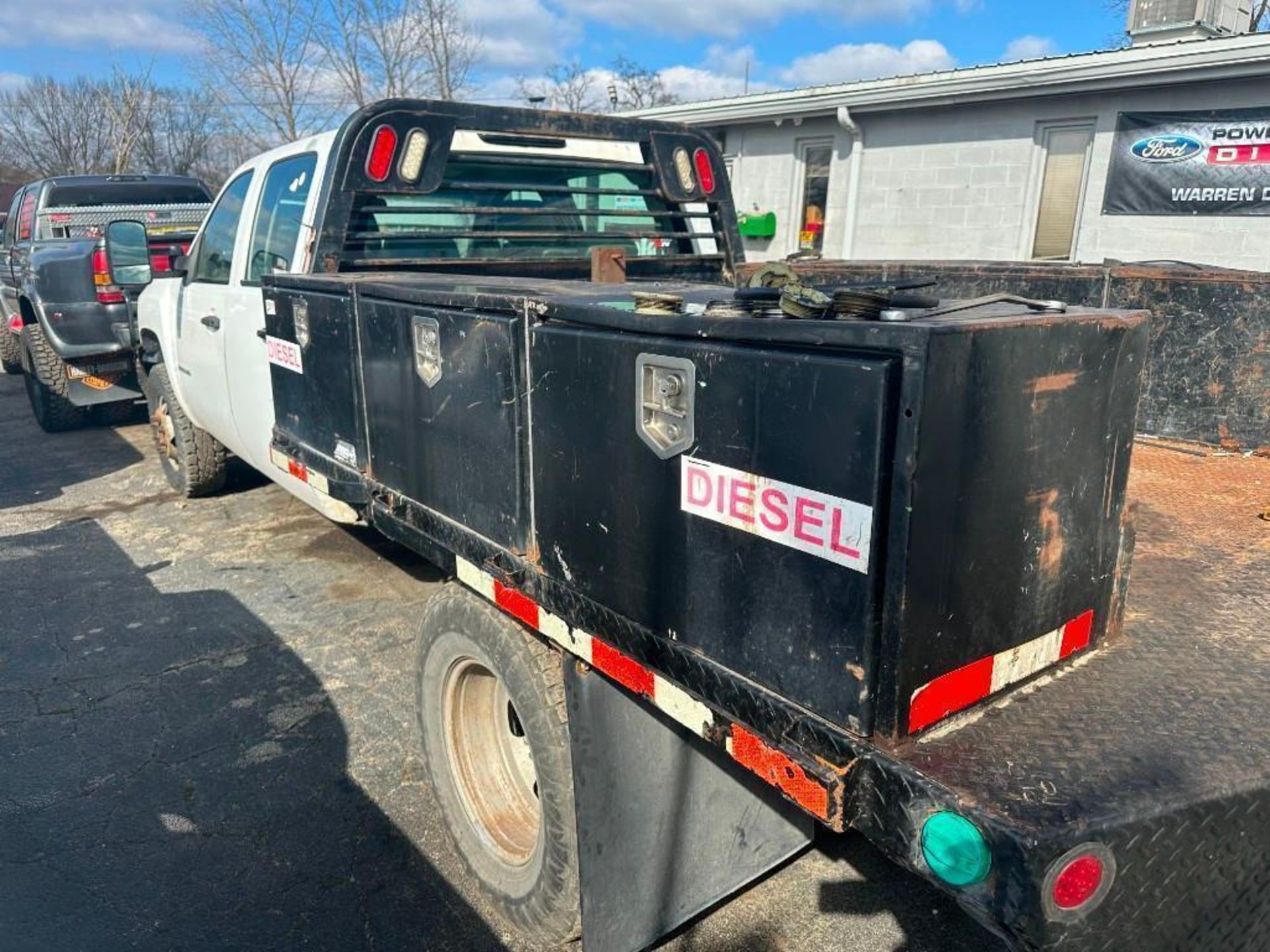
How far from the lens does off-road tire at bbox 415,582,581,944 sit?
224 centimetres

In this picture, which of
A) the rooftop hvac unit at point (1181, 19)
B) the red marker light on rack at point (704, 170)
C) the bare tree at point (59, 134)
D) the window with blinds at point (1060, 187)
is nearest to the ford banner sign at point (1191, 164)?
Result: the window with blinds at point (1060, 187)

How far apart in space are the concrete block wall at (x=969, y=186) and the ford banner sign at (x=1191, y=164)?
0.09 m

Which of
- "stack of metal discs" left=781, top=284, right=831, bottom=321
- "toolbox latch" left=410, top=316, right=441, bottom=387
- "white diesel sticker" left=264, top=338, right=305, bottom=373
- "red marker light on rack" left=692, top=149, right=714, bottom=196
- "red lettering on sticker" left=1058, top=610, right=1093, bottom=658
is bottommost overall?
"red lettering on sticker" left=1058, top=610, right=1093, bottom=658

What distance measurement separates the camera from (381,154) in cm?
360

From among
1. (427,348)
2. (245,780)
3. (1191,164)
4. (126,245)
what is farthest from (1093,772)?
(1191,164)

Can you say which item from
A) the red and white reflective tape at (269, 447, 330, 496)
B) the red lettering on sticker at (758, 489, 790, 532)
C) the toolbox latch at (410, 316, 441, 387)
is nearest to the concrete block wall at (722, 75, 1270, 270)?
the red and white reflective tape at (269, 447, 330, 496)

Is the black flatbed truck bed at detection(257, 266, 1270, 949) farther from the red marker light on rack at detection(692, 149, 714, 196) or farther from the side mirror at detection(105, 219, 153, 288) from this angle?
the side mirror at detection(105, 219, 153, 288)

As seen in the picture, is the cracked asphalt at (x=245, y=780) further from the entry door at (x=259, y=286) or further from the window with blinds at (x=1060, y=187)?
the window with blinds at (x=1060, y=187)

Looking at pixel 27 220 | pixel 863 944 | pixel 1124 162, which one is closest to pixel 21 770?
pixel 863 944

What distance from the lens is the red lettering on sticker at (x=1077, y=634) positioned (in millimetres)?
1762

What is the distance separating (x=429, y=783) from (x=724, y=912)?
103 cm

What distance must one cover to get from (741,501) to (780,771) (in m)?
0.49

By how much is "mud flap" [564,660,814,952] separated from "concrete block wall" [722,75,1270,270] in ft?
29.2

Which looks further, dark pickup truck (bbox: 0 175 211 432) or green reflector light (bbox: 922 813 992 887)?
dark pickup truck (bbox: 0 175 211 432)
